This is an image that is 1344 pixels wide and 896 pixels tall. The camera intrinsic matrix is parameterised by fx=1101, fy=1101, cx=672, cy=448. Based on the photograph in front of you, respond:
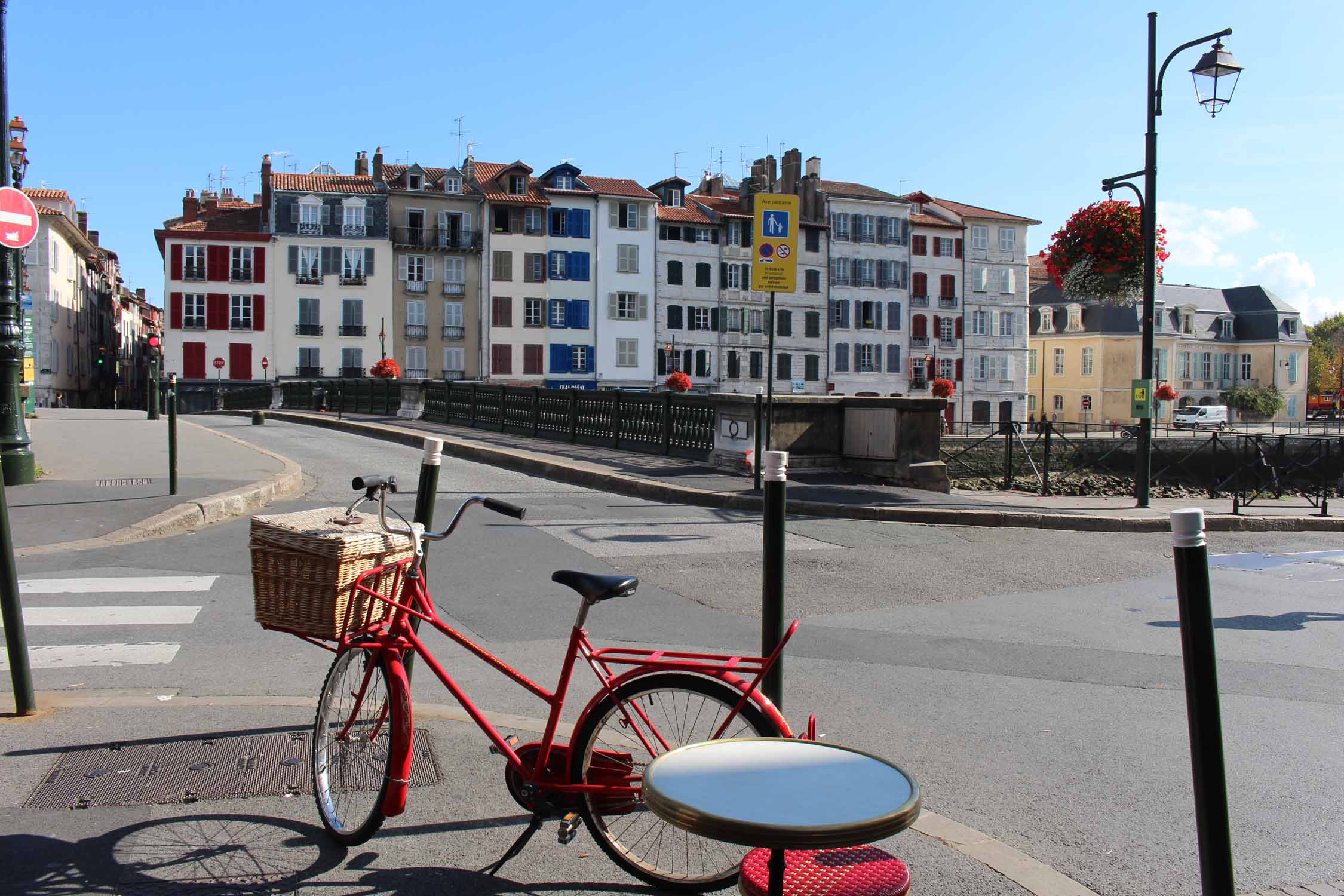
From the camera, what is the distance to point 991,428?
68062 millimetres

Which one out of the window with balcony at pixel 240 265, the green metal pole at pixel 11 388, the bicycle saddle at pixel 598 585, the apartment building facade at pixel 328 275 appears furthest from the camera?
the apartment building facade at pixel 328 275

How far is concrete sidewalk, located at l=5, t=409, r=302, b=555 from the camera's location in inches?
419

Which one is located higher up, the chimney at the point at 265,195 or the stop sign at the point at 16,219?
the chimney at the point at 265,195

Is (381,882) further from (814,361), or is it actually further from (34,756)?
(814,361)

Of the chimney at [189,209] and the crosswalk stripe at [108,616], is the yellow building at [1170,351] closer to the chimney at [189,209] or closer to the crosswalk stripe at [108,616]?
the chimney at [189,209]

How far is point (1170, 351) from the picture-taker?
83000 mm

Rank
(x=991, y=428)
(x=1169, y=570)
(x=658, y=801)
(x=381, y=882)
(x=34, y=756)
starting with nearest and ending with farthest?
(x=658, y=801)
(x=381, y=882)
(x=34, y=756)
(x=1169, y=570)
(x=991, y=428)

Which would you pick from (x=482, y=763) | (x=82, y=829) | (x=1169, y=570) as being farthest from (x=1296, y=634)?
(x=82, y=829)

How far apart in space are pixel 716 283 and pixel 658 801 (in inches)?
2711

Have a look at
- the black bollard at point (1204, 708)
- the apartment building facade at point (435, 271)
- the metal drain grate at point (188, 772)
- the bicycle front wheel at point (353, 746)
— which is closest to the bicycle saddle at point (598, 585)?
the bicycle front wheel at point (353, 746)

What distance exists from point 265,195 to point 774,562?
6917cm

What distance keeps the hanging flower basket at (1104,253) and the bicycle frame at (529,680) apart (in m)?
14.3

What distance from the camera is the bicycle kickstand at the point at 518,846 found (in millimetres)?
3564

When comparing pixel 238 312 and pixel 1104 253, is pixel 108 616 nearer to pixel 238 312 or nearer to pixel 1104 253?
pixel 1104 253
